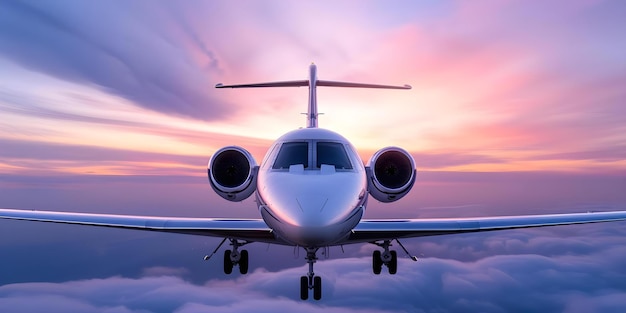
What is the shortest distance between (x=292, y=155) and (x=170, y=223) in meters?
5.03

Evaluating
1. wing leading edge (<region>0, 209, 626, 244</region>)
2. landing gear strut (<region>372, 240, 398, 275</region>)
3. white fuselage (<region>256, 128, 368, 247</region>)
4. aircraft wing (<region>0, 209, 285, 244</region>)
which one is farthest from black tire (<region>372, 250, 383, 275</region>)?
white fuselage (<region>256, 128, 368, 247</region>)

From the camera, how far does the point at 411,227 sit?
12.3m

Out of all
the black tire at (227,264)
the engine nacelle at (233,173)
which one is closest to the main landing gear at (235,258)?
the black tire at (227,264)

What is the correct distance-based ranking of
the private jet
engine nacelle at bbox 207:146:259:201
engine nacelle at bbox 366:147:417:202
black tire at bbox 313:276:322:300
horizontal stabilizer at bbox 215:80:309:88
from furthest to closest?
horizontal stabilizer at bbox 215:80:309:88 < engine nacelle at bbox 366:147:417:202 < engine nacelle at bbox 207:146:259:201 < black tire at bbox 313:276:322:300 < the private jet

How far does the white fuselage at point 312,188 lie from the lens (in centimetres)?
805

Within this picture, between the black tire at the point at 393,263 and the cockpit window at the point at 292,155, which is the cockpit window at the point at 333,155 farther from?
the black tire at the point at 393,263

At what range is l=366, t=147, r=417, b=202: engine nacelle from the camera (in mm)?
14797

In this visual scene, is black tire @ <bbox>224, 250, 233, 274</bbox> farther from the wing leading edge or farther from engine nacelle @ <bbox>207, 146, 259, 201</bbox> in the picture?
the wing leading edge

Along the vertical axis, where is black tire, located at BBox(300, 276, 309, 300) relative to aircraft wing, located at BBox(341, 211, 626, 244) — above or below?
below

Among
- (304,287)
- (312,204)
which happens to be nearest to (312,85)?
(304,287)

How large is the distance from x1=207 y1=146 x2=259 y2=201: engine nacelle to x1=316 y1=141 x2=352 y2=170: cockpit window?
4.54 m

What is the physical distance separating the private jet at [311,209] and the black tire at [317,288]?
0.09 ft

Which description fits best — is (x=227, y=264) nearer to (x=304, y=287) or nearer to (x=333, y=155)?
(x=304, y=287)

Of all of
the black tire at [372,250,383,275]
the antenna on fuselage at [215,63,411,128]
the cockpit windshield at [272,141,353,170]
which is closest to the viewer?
the cockpit windshield at [272,141,353,170]
